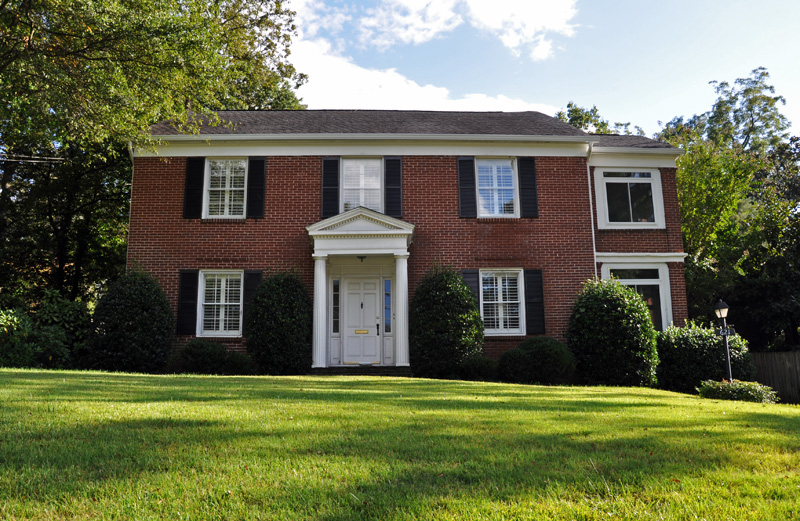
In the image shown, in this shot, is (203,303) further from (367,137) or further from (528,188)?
(528,188)

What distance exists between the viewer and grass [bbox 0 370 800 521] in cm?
322

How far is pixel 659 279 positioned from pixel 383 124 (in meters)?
9.21

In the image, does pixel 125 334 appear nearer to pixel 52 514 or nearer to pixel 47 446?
pixel 47 446

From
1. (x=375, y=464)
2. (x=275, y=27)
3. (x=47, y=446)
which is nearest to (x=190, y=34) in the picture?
(x=275, y=27)

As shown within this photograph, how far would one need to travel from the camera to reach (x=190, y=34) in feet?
42.6

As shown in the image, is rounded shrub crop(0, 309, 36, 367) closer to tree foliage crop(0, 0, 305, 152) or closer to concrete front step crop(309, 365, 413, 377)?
tree foliage crop(0, 0, 305, 152)

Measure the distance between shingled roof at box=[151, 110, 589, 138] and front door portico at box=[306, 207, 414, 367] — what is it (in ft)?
9.94

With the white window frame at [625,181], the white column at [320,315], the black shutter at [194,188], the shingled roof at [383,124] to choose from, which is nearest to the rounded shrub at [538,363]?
the white column at [320,315]

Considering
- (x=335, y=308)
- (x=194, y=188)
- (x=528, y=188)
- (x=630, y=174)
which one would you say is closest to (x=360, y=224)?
(x=335, y=308)

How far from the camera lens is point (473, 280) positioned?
49.8 feet

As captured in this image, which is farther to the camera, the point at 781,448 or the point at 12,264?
the point at 12,264

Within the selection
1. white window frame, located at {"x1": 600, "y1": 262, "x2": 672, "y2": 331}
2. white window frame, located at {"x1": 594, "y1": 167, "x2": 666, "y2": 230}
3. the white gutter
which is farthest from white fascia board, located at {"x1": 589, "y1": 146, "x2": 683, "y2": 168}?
white window frame, located at {"x1": 600, "y1": 262, "x2": 672, "y2": 331}

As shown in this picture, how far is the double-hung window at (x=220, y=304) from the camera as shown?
1481 cm

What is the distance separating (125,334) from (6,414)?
27.0 ft
